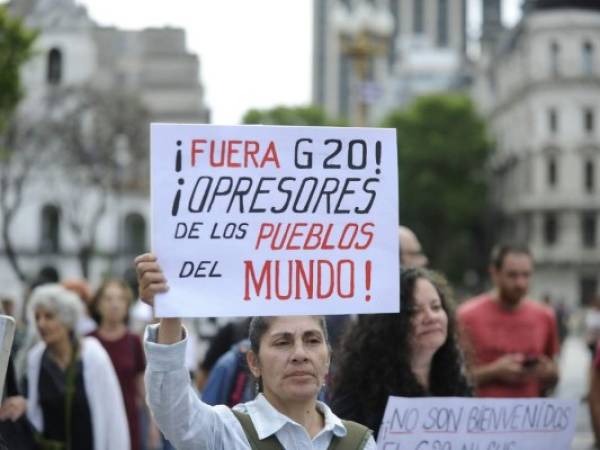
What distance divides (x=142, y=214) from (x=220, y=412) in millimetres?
57929

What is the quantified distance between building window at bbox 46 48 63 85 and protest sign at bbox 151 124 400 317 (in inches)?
2174

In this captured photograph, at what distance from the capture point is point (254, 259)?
367 cm

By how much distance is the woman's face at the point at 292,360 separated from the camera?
3.44 m

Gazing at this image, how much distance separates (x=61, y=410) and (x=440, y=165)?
5618 centimetres

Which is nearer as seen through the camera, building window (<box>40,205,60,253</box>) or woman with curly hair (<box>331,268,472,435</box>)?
woman with curly hair (<box>331,268,472,435</box>)

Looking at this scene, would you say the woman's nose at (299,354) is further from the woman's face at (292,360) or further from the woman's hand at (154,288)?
the woman's hand at (154,288)

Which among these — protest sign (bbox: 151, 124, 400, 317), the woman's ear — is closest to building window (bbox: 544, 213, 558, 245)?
protest sign (bbox: 151, 124, 400, 317)

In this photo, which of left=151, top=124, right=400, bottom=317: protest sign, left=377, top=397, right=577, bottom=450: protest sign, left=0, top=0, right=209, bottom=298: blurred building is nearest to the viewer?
left=151, top=124, right=400, bottom=317: protest sign

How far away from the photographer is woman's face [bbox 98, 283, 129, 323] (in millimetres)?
8000

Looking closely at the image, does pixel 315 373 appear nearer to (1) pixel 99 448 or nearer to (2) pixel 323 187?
(2) pixel 323 187

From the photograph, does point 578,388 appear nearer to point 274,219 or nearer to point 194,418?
point 274,219

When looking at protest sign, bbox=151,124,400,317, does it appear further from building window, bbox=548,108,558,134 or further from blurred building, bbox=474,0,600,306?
building window, bbox=548,108,558,134

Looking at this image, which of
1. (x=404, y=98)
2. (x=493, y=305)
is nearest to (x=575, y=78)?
(x=404, y=98)

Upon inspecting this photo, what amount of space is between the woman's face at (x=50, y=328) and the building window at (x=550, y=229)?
5821 centimetres
